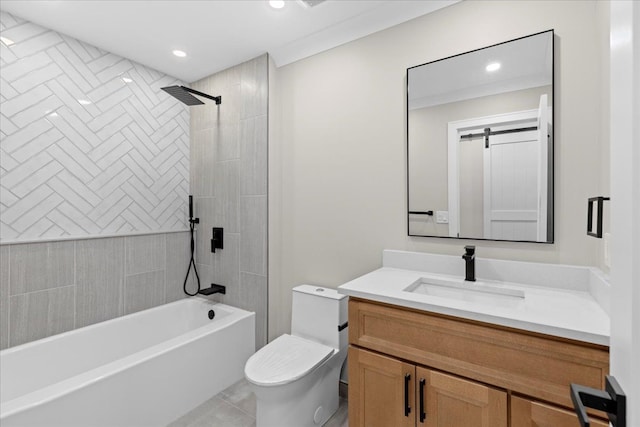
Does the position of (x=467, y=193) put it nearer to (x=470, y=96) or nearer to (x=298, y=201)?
(x=470, y=96)

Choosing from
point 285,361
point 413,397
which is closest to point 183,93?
point 285,361

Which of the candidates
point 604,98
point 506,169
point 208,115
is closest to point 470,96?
point 506,169

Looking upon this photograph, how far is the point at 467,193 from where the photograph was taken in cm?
177

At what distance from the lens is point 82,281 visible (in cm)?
233

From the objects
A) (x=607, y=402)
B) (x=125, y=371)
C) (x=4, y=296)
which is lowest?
(x=125, y=371)

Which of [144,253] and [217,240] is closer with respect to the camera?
[144,253]

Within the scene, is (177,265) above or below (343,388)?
above

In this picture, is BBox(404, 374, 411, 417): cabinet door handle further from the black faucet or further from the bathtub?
the bathtub

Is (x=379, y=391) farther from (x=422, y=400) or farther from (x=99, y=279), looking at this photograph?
(x=99, y=279)

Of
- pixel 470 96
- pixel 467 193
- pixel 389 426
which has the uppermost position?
pixel 470 96

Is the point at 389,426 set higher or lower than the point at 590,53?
lower

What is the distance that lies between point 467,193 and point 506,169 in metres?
0.23

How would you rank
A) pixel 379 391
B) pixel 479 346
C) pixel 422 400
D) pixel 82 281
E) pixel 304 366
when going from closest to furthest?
1. pixel 479 346
2. pixel 422 400
3. pixel 379 391
4. pixel 304 366
5. pixel 82 281

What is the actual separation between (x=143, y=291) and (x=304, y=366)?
1753 millimetres
